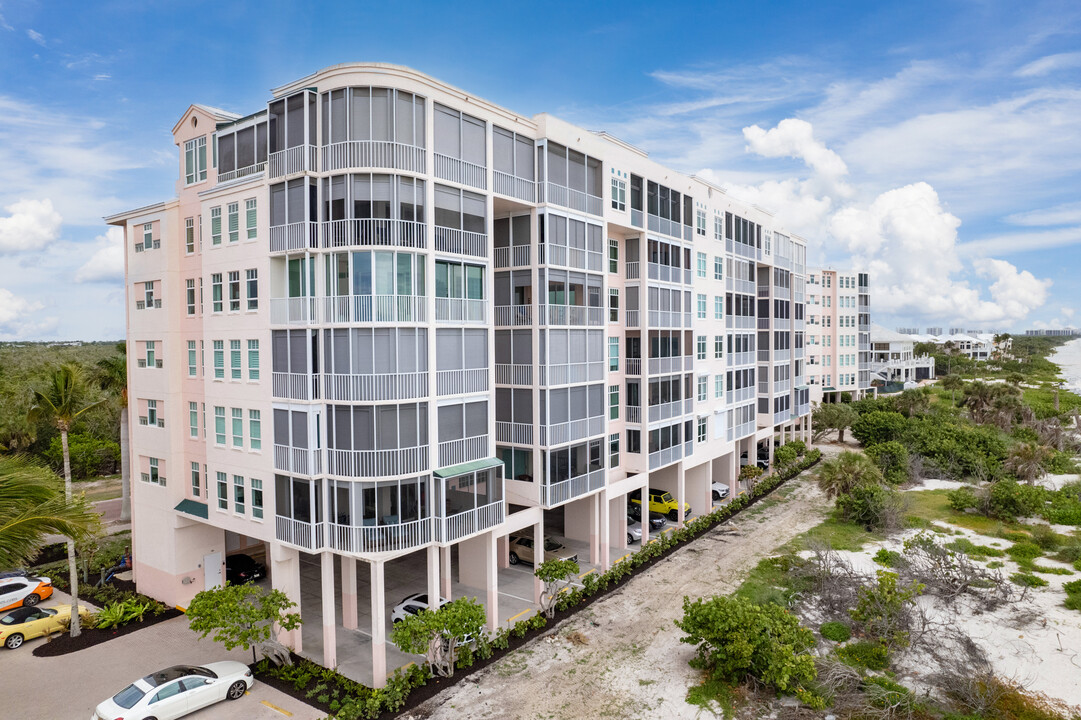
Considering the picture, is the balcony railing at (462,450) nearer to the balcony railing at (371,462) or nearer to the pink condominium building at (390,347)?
the pink condominium building at (390,347)

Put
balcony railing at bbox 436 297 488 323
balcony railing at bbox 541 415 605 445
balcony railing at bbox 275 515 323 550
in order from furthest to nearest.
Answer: balcony railing at bbox 541 415 605 445
balcony railing at bbox 436 297 488 323
balcony railing at bbox 275 515 323 550

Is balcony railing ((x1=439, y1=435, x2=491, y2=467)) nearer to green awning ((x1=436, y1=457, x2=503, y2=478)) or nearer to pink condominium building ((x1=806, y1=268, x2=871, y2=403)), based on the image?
green awning ((x1=436, y1=457, x2=503, y2=478))

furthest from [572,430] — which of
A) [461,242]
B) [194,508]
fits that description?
[194,508]

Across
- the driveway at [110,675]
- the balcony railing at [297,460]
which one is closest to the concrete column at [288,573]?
the driveway at [110,675]

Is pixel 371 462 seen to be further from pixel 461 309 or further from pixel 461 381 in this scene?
pixel 461 309

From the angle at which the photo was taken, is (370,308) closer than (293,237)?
Yes

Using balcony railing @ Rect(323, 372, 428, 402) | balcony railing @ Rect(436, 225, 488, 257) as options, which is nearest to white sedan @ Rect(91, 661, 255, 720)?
balcony railing @ Rect(323, 372, 428, 402)
